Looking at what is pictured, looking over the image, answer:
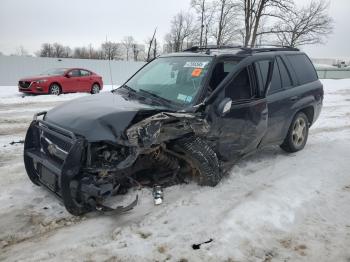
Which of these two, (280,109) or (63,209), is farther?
(280,109)

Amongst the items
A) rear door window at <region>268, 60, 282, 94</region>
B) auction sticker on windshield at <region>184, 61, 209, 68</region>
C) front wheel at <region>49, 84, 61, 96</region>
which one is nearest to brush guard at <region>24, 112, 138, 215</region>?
auction sticker on windshield at <region>184, 61, 209, 68</region>

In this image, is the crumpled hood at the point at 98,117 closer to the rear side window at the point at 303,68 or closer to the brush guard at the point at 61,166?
the brush guard at the point at 61,166

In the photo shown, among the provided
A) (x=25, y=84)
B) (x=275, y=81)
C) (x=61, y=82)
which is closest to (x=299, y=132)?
(x=275, y=81)

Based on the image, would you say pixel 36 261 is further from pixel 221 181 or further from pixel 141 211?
pixel 221 181

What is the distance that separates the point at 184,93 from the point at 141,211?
1585 mm

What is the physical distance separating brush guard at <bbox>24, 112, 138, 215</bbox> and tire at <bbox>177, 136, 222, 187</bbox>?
0.84 metres

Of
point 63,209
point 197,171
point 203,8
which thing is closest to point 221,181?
point 197,171

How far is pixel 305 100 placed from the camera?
20.6ft

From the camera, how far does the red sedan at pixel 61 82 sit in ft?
52.4

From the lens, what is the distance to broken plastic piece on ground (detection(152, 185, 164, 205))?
4.22 meters

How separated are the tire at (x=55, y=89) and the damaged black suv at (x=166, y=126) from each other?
11.7 meters

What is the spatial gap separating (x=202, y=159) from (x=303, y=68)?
3.41 metres

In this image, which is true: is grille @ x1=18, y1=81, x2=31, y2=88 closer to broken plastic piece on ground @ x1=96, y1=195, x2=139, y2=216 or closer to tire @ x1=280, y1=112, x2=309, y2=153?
tire @ x1=280, y1=112, x2=309, y2=153

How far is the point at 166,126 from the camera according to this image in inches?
159
